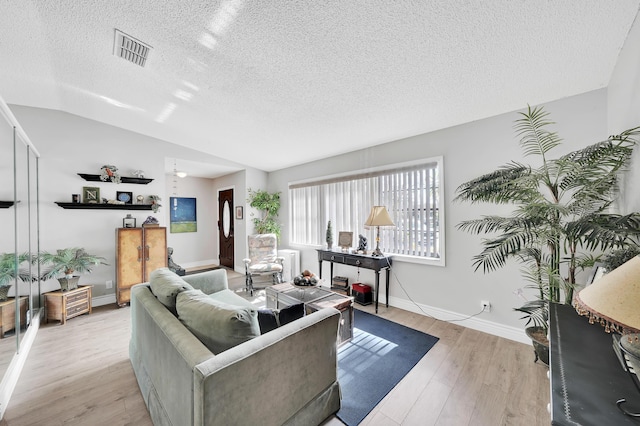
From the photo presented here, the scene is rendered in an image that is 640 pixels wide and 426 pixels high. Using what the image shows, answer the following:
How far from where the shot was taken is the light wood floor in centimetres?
168

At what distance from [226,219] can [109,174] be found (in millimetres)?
2633

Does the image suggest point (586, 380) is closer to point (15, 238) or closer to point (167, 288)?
point (167, 288)

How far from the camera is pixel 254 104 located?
297cm

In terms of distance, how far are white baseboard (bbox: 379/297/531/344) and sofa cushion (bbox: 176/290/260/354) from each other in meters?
2.58

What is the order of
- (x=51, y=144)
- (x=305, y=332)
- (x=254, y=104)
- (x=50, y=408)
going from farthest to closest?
(x=51, y=144) < (x=254, y=104) < (x=50, y=408) < (x=305, y=332)

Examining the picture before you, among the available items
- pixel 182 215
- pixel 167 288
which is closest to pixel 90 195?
pixel 182 215

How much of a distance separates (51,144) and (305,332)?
4624mm

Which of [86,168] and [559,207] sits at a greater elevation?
[86,168]

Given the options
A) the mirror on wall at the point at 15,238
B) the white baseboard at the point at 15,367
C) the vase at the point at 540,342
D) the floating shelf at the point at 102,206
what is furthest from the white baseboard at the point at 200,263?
the vase at the point at 540,342

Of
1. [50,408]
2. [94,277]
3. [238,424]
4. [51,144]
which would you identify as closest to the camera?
Answer: [238,424]

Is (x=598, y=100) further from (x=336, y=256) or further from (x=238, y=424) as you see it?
(x=238, y=424)

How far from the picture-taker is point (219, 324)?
52.2 inches

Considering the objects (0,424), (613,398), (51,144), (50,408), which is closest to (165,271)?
(50,408)

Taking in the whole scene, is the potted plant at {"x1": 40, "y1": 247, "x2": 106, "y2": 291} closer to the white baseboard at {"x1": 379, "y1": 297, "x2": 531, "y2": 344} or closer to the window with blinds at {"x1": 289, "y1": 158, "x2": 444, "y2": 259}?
the window with blinds at {"x1": 289, "y1": 158, "x2": 444, "y2": 259}
